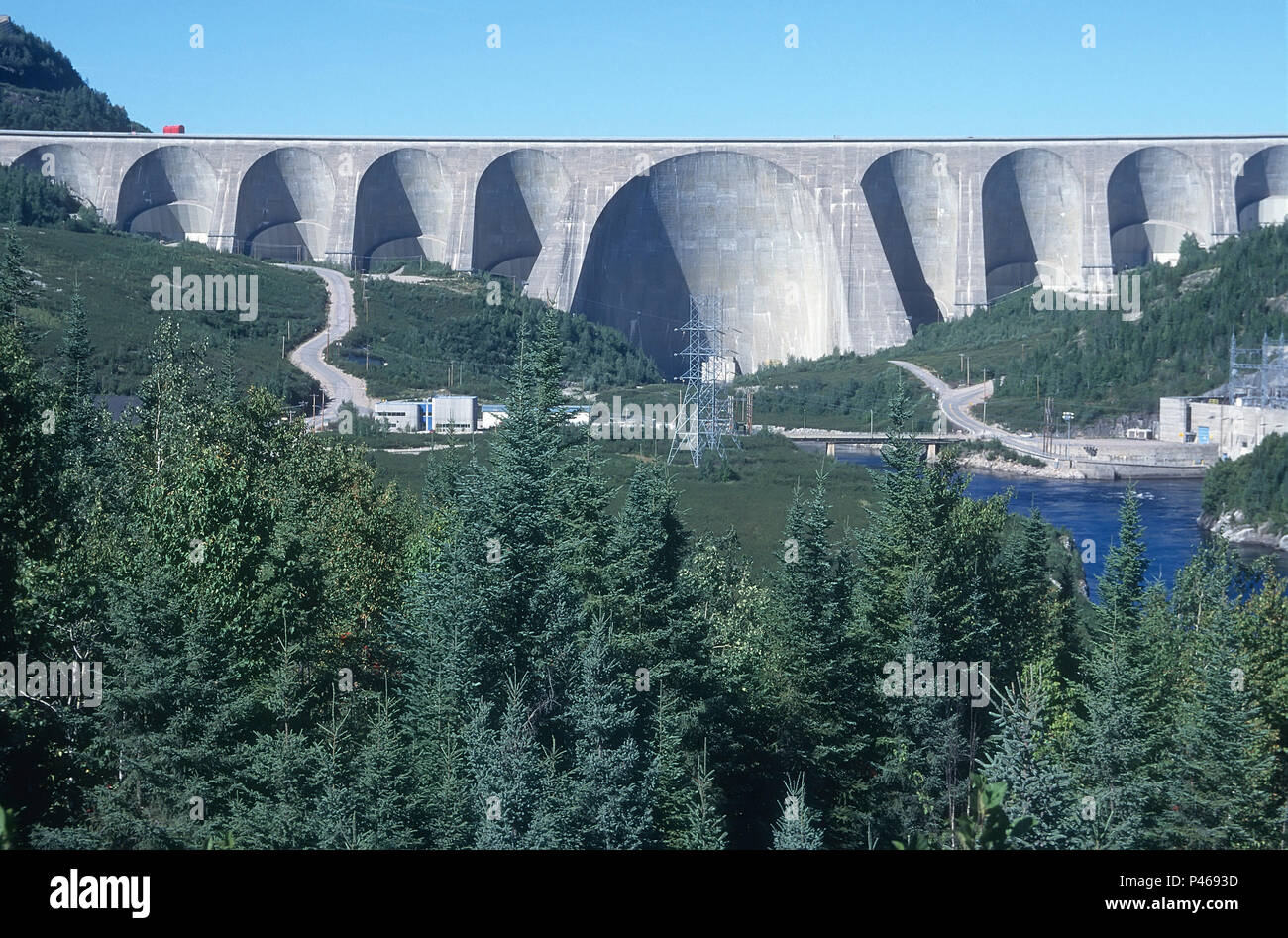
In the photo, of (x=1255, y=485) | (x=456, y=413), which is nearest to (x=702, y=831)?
(x=456, y=413)

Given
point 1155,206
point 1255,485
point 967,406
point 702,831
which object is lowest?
point 702,831

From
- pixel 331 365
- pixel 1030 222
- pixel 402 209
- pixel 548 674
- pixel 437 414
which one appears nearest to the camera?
pixel 548 674

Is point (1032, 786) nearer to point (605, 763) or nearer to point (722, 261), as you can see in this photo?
point (605, 763)

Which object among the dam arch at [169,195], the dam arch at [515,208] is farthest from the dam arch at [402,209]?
the dam arch at [169,195]

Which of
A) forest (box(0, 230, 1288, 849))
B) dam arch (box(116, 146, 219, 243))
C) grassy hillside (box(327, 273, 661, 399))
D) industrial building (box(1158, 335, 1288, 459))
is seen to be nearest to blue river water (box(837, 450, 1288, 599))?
industrial building (box(1158, 335, 1288, 459))

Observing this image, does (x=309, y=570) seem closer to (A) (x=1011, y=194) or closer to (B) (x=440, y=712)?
(B) (x=440, y=712)

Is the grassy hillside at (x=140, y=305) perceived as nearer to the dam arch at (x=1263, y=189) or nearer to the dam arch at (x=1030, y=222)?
the dam arch at (x=1030, y=222)
